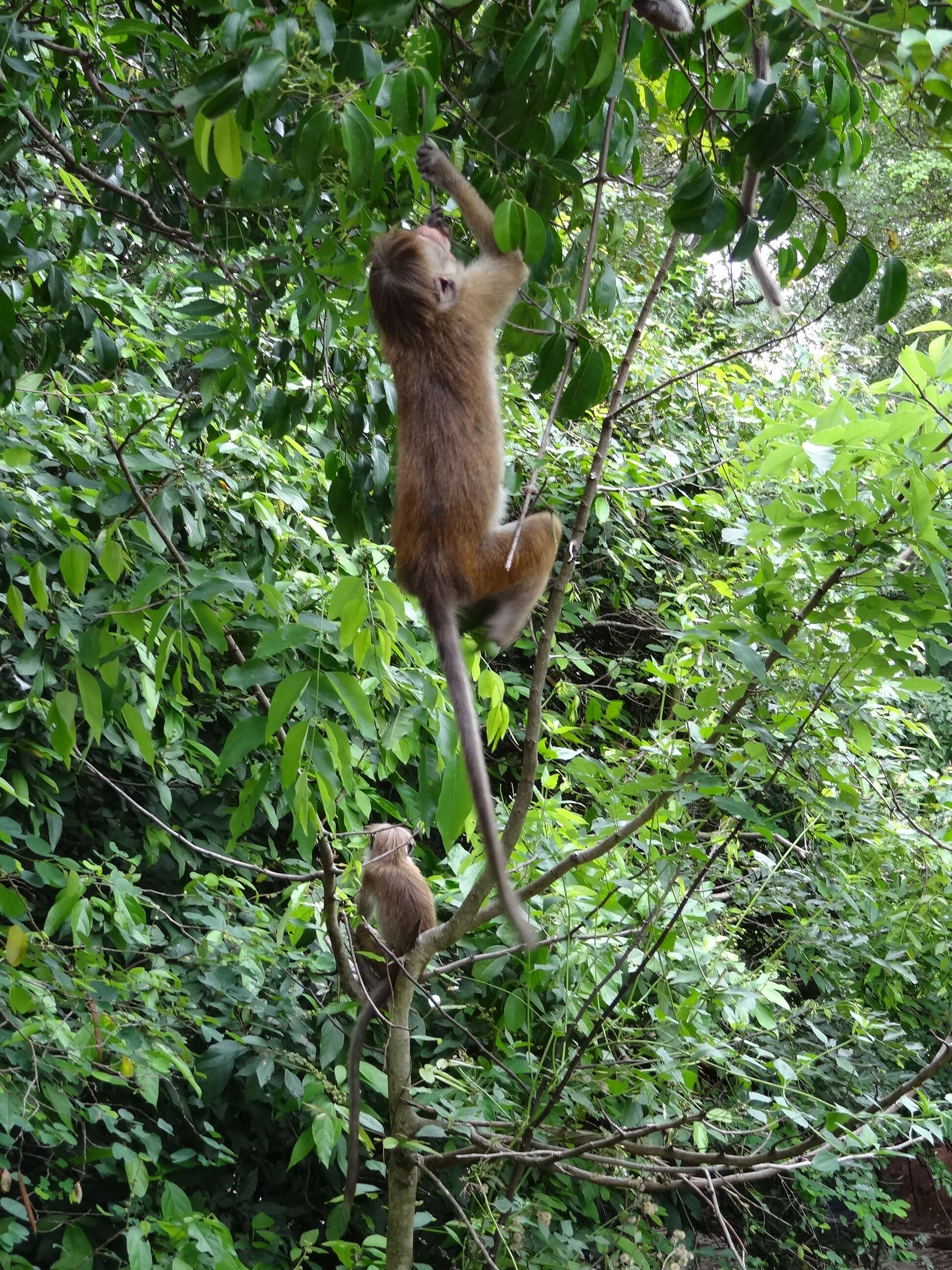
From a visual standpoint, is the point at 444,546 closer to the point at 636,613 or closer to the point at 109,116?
the point at 109,116

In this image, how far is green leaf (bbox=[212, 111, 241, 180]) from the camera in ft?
4.47

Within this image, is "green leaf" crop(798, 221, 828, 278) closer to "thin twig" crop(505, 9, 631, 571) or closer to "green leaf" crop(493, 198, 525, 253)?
"thin twig" crop(505, 9, 631, 571)

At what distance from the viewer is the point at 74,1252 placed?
298 cm

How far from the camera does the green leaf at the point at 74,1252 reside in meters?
2.96

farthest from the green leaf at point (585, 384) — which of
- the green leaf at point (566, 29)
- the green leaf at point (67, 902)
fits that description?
the green leaf at point (67, 902)

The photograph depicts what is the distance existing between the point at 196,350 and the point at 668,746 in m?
2.58

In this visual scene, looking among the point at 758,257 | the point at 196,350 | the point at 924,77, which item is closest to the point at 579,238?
the point at 758,257

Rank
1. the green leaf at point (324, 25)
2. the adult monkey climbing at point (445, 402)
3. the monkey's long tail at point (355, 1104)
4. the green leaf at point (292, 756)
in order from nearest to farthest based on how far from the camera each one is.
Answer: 1. the green leaf at point (324, 25)
2. the green leaf at point (292, 756)
3. the adult monkey climbing at point (445, 402)
4. the monkey's long tail at point (355, 1104)

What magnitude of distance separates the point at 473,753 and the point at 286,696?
0.37m

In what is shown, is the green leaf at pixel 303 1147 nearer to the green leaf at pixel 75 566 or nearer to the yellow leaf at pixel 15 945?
the yellow leaf at pixel 15 945

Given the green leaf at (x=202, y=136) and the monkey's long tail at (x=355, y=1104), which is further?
the monkey's long tail at (x=355, y=1104)

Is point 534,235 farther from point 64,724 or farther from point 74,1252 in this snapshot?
point 74,1252

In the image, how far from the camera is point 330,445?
15.1 ft

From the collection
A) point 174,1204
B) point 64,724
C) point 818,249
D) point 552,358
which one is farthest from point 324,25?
point 174,1204
